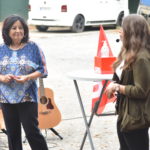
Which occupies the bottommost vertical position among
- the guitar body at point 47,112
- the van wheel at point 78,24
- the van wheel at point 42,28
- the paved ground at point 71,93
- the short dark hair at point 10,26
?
the van wheel at point 42,28

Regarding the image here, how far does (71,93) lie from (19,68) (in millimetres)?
4781

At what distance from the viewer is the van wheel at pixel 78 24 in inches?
848

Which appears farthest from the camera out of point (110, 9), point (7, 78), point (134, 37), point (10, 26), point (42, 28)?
point (110, 9)

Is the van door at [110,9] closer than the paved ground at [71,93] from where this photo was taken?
No

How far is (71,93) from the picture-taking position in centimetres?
1030

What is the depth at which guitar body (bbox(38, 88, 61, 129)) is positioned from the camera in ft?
23.3

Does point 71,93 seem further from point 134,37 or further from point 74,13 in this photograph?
point 74,13

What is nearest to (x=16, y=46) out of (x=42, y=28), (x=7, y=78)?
(x=7, y=78)

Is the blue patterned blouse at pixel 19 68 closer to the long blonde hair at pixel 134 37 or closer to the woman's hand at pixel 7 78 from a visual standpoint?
the woman's hand at pixel 7 78

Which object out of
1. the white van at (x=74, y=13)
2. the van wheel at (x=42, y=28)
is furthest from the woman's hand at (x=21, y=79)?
the van wheel at (x=42, y=28)

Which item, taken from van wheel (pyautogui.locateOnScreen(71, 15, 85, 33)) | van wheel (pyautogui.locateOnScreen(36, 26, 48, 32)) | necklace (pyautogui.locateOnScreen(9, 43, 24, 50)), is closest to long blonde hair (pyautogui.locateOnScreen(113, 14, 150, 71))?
necklace (pyautogui.locateOnScreen(9, 43, 24, 50))

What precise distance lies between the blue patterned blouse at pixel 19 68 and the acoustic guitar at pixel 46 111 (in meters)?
1.43

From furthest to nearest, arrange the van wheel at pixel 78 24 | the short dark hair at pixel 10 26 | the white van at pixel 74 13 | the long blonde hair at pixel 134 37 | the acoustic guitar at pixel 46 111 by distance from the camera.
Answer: the van wheel at pixel 78 24 → the white van at pixel 74 13 → the acoustic guitar at pixel 46 111 → the short dark hair at pixel 10 26 → the long blonde hair at pixel 134 37

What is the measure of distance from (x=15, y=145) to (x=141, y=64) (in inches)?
69.5
